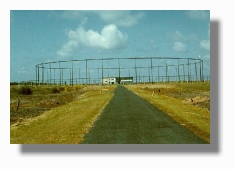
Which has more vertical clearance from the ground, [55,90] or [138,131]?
[55,90]

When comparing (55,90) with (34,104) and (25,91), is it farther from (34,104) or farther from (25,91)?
(34,104)

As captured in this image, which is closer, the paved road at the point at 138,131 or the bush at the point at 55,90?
the paved road at the point at 138,131

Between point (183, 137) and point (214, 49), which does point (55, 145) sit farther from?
point (214, 49)

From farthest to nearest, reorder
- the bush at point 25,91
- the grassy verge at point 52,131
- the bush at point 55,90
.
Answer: the bush at point 55,90 → the bush at point 25,91 → the grassy verge at point 52,131

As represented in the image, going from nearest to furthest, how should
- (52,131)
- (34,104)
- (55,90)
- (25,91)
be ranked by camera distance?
(52,131) → (34,104) → (25,91) → (55,90)

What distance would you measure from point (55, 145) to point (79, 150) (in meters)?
1.24

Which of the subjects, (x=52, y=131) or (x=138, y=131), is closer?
(x=138, y=131)

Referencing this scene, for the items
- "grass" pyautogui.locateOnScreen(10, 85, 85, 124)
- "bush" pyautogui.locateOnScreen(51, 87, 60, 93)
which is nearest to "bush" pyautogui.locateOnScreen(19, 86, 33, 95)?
"grass" pyautogui.locateOnScreen(10, 85, 85, 124)

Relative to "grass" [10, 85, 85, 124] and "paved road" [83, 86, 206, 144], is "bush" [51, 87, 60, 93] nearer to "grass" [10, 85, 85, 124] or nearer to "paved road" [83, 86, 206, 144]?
"grass" [10, 85, 85, 124]

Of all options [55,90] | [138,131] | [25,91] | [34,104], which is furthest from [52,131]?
[55,90]

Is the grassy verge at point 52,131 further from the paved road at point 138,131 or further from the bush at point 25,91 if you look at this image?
the bush at point 25,91

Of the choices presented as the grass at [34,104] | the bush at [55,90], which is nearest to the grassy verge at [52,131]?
the grass at [34,104]

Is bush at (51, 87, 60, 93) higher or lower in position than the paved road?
higher
